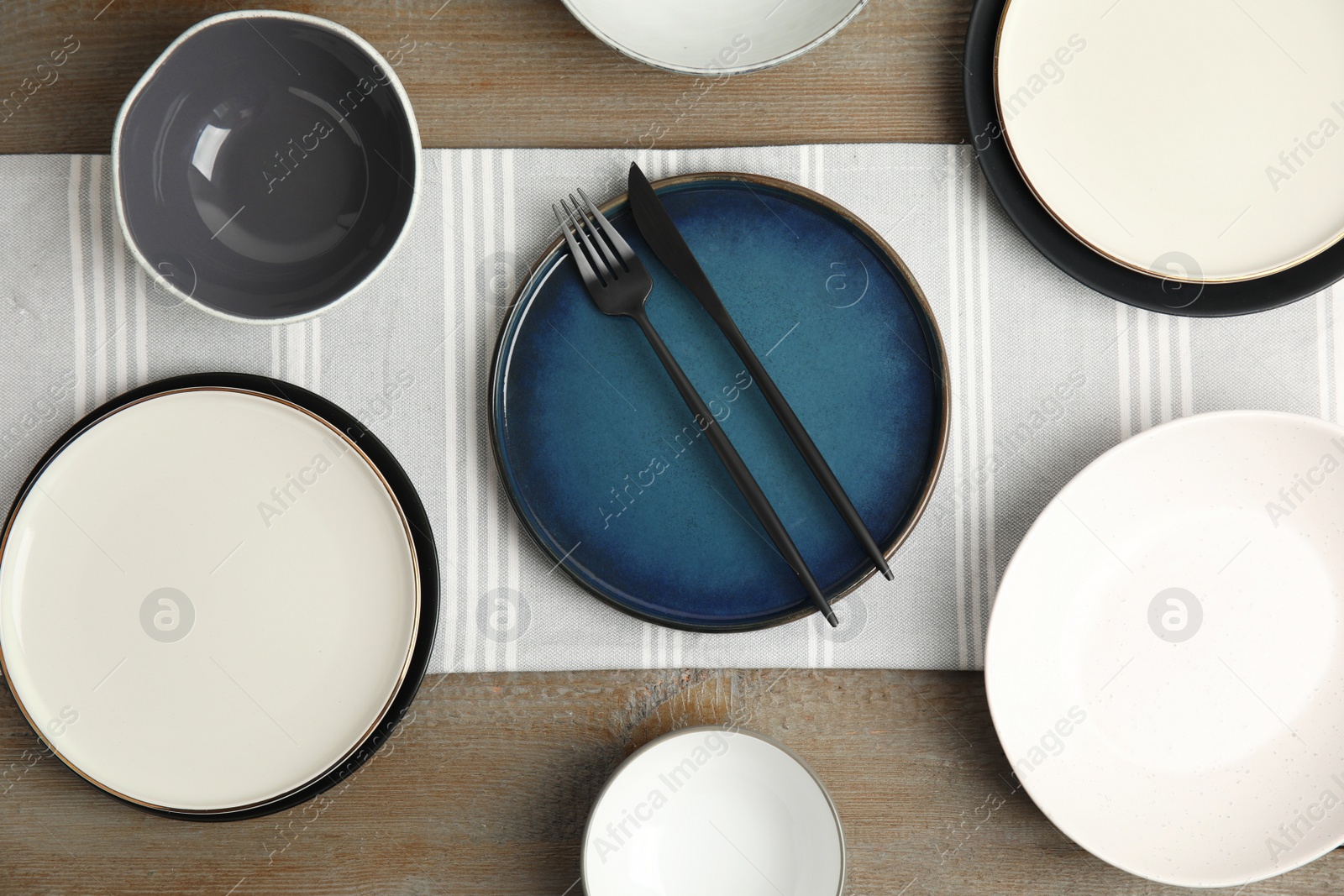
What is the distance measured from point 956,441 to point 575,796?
368 millimetres

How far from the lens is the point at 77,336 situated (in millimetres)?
529

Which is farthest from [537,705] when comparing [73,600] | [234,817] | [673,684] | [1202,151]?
[1202,151]

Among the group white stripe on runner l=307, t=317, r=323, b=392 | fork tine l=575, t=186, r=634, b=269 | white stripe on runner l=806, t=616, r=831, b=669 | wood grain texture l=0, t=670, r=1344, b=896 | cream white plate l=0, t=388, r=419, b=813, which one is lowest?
wood grain texture l=0, t=670, r=1344, b=896

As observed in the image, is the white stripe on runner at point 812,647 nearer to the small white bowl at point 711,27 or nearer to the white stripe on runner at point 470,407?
the white stripe on runner at point 470,407

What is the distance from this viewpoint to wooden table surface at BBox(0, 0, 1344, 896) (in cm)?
53

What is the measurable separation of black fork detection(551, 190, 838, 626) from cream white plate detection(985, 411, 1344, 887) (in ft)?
0.56

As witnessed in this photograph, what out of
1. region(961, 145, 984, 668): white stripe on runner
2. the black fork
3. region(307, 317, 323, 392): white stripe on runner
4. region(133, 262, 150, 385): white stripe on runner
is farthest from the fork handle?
region(133, 262, 150, 385): white stripe on runner

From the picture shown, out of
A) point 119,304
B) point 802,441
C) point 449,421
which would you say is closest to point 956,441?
point 802,441

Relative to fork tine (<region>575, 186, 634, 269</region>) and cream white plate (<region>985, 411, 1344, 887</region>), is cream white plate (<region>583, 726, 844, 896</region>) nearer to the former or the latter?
cream white plate (<region>985, 411, 1344, 887</region>)

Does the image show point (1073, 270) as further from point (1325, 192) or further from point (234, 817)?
point (234, 817)

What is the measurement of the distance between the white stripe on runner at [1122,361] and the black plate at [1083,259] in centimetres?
3

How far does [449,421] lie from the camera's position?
0.53m

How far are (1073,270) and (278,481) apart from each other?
21.5 inches

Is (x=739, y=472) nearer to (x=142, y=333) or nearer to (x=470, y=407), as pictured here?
(x=470, y=407)
